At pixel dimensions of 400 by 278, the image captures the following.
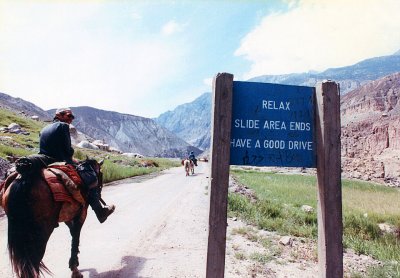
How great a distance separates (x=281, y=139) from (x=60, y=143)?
3317 millimetres

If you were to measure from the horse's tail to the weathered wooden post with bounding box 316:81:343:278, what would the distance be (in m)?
3.43

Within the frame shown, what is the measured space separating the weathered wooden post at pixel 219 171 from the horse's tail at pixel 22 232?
87.3 inches

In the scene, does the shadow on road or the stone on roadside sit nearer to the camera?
the shadow on road

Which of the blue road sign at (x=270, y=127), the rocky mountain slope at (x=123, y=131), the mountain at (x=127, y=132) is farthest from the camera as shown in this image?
the mountain at (x=127, y=132)

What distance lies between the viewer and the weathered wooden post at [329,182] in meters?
3.88

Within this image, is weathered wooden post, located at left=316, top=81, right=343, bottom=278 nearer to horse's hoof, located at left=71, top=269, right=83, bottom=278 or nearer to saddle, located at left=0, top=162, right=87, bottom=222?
saddle, located at left=0, top=162, right=87, bottom=222

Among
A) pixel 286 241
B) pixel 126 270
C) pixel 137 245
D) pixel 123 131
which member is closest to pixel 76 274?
pixel 126 270

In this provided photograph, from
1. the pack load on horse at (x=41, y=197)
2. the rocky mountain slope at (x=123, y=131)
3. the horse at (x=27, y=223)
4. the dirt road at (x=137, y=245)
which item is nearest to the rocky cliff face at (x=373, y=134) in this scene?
the dirt road at (x=137, y=245)

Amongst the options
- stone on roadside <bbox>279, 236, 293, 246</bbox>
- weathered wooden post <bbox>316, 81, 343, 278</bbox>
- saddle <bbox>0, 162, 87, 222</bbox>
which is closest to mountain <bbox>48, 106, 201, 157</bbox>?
stone on roadside <bbox>279, 236, 293, 246</bbox>

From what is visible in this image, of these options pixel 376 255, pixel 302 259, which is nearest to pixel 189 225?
pixel 302 259

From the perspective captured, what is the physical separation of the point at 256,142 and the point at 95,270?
144 inches

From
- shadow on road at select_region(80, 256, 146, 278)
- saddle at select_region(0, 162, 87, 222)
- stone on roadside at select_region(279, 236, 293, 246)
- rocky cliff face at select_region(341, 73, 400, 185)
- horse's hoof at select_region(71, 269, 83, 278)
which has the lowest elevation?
shadow on road at select_region(80, 256, 146, 278)

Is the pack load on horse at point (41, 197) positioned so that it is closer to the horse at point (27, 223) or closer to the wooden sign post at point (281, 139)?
the horse at point (27, 223)

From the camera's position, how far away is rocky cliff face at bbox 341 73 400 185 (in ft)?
218
